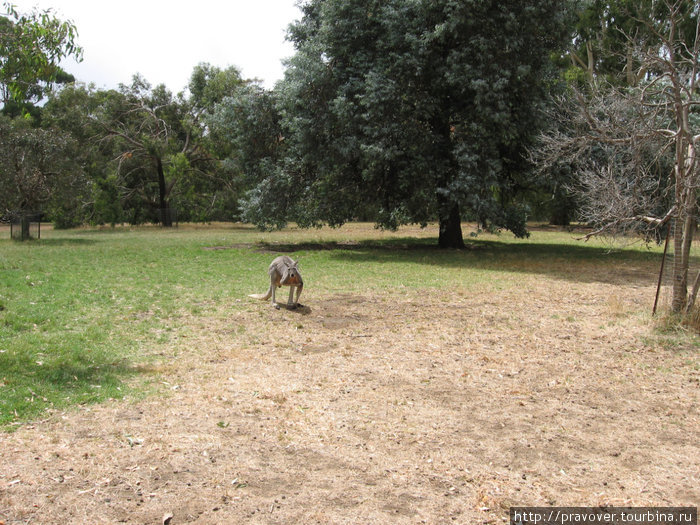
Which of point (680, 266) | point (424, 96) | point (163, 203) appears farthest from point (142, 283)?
point (163, 203)

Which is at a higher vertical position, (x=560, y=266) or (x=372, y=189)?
(x=372, y=189)

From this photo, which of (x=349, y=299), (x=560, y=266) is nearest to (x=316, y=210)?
(x=560, y=266)

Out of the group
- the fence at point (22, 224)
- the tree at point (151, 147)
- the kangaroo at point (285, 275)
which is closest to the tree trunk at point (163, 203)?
the tree at point (151, 147)

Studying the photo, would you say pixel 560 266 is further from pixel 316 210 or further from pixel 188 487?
pixel 188 487

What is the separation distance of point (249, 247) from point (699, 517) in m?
19.6

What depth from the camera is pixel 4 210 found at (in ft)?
76.4

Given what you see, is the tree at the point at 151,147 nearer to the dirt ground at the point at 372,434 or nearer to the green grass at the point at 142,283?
the green grass at the point at 142,283

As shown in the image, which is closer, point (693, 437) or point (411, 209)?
point (693, 437)

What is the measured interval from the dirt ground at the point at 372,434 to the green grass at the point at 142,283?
0.55 m

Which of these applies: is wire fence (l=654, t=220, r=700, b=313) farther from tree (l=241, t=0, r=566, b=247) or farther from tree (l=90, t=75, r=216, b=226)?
tree (l=90, t=75, r=216, b=226)

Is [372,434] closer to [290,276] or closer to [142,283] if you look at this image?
[290,276]

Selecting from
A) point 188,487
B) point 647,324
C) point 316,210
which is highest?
point 316,210

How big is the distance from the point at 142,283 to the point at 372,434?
8.61m

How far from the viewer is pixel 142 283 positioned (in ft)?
39.8
